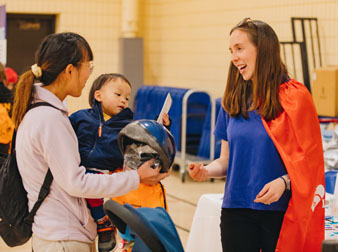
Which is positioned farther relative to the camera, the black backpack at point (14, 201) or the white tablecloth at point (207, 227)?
the white tablecloth at point (207, 227)

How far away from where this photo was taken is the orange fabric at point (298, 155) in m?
2.58

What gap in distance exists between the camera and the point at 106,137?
273cm

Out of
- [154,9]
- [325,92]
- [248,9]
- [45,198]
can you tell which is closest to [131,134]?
[45,198]

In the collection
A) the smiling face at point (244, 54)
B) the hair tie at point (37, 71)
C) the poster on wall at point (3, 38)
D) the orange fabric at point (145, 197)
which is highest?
the poster on wall at point (3, 38)

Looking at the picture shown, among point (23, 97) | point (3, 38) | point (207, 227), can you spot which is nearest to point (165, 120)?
point (23, 97)

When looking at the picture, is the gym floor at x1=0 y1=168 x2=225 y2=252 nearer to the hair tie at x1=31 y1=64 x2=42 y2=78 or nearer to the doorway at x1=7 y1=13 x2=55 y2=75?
the hair tie at x1=31 y1=64 x2=42 y2=78

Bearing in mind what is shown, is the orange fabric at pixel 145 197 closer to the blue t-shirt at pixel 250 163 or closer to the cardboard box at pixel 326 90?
the blue t-shirt at pixel 250 163

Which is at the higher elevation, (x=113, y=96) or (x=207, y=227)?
(x=113, y=96)

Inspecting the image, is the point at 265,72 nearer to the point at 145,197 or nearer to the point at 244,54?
the point at 244,54

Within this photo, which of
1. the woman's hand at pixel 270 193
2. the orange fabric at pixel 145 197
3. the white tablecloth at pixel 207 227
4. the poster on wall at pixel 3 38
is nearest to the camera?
the woman's hand at pixel 270 193

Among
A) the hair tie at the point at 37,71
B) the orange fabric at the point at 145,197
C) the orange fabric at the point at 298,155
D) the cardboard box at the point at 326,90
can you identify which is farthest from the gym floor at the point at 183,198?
the hair tie at the point at 37,71

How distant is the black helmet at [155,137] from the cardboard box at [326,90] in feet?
15.1

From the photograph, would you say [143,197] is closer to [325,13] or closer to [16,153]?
[16,153]

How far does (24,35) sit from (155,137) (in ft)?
31.3
